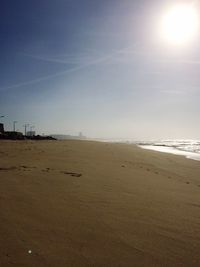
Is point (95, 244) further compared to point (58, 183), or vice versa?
point (58, 183)

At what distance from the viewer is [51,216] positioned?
427 cm

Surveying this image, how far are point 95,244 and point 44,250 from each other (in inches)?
24.0

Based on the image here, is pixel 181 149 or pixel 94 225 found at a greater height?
pixel 94 225

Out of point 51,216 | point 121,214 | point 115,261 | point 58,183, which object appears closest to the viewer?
point 115,261

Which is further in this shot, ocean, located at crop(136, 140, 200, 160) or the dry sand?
ocean, located at crop(136, 140, 200, 160)

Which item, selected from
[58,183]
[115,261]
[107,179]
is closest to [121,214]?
[115,261]

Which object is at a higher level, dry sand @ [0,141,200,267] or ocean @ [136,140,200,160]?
dry sand @ [0,141,200,267]

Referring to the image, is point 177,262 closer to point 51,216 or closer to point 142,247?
point 142,247

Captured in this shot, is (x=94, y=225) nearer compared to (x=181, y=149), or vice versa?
(x=94, y=225)

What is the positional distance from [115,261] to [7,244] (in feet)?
3.99

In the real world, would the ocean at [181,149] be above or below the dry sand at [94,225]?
below

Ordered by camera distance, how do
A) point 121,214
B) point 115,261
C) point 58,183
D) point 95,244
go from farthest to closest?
point 58,183
point 121,214
point 95,244
point 115,261

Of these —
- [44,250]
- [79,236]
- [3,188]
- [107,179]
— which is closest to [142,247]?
[79,236]

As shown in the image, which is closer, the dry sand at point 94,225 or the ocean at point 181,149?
the dry sand at point 94,225
